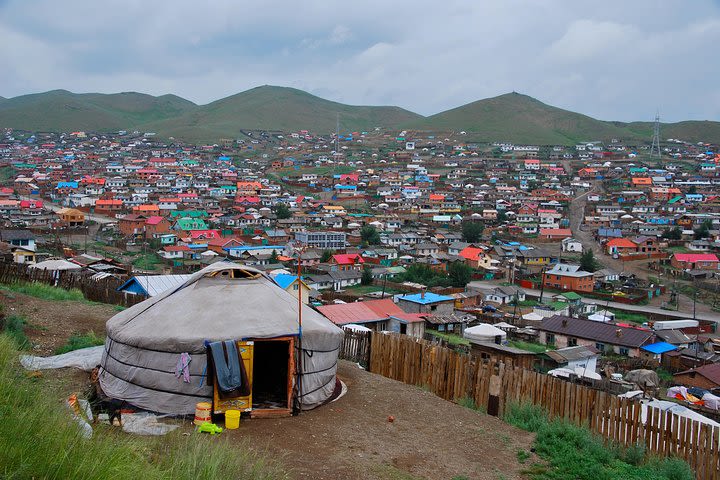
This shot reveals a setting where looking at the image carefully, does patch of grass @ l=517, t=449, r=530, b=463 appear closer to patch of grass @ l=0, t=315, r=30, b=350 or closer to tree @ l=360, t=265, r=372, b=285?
patch of grass @ l=0, t=315, r=30, b=350

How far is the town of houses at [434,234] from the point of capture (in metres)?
25.5

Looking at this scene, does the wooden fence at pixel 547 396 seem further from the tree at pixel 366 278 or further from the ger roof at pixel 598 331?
the tree at pixel 366 278

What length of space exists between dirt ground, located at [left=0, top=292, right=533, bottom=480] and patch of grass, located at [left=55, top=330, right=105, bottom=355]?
15cm

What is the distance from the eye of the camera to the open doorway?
7.50m

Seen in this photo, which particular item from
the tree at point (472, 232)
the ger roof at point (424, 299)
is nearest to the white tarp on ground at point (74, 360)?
the ger roof at point (424, 299)

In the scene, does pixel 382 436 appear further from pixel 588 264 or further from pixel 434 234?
pixel 434 234

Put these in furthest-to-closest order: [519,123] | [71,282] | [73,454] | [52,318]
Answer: [519,123] < [71,282] < [52,318] < [73,454]

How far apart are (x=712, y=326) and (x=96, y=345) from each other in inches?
1190

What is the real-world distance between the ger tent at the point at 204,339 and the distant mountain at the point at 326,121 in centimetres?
11245

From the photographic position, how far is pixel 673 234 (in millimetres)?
51906

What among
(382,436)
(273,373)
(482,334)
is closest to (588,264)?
(482,334)

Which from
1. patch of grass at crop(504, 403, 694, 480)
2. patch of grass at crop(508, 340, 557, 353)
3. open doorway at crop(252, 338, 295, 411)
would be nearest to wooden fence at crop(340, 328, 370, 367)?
open doorway at crop(252, 338, 295, 411)

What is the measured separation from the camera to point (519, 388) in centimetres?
802

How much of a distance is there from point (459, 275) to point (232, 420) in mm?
32420
